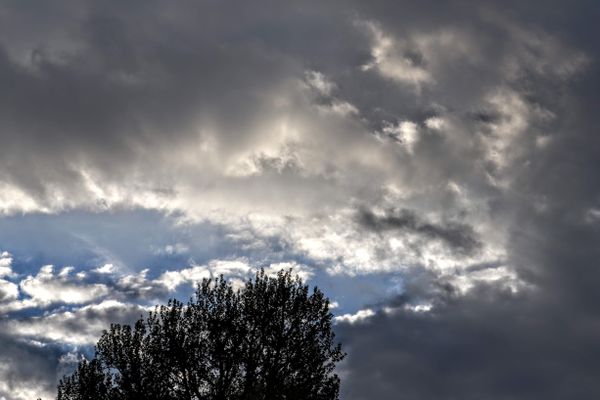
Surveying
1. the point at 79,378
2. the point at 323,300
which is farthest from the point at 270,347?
the point at 79,378

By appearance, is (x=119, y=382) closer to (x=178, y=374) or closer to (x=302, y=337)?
(x=178, y=374)

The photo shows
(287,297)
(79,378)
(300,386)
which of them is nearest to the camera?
(300,386)

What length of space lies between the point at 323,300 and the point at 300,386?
6.42 meters

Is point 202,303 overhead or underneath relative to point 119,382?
overhead

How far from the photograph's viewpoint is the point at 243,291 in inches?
1721

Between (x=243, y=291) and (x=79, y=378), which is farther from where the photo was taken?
(x=79, y=378)

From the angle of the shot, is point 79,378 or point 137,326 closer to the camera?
point 137,326

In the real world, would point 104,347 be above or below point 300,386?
above

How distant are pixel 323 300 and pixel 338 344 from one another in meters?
3.38

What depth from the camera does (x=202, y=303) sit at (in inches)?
1715

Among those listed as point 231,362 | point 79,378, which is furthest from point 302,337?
point 79,378

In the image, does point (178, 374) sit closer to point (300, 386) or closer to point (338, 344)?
point (300, 386)

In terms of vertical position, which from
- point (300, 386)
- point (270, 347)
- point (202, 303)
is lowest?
point (300, 386)

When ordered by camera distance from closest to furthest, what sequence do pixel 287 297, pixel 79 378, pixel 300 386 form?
pixel 300 386
pixel 287 297
pixel 79 378
